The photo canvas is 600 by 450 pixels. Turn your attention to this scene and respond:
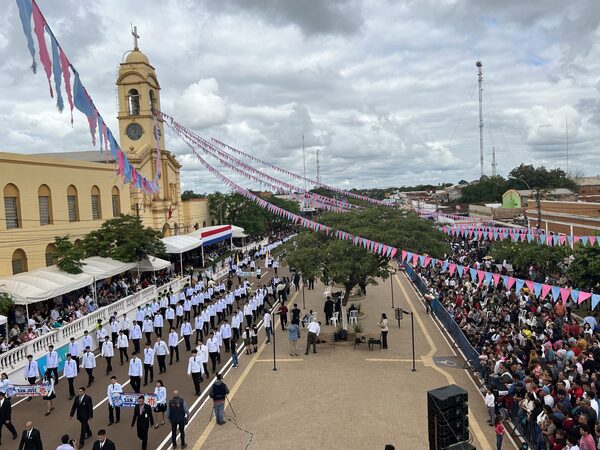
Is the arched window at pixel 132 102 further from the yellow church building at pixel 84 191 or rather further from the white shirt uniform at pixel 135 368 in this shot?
the white shirt uniform at pixel 135 368

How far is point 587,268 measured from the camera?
21.2 m

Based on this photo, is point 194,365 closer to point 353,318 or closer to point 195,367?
point 195,367

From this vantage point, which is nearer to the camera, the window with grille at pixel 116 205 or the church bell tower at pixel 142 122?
the window with grille at pixel 116 205

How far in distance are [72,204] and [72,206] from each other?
0.12 metres

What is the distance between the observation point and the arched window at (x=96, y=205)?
32.2 meters

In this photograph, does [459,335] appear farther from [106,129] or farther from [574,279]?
[106,129]

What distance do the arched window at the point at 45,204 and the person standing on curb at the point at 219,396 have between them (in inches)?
735

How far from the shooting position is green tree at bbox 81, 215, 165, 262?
28.5 metres

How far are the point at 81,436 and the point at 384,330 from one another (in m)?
11.3

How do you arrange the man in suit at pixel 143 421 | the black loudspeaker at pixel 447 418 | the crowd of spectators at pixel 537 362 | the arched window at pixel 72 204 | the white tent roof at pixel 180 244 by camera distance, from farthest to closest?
the white tent roof at pixel 180 244 < the arched window at pixel 72 204 < the man in suit at pixel 143 421 < the crowd of spectators at pixel 537 362 < the black loudspeaker at pixel 447 418

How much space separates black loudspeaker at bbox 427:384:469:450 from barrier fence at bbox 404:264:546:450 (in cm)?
263

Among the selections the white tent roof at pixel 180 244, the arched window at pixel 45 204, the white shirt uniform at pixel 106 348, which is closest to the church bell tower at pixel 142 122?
the white tent roof at pixel 180 244

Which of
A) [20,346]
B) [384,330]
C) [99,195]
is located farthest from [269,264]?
[20,346]

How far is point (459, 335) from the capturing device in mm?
18953
